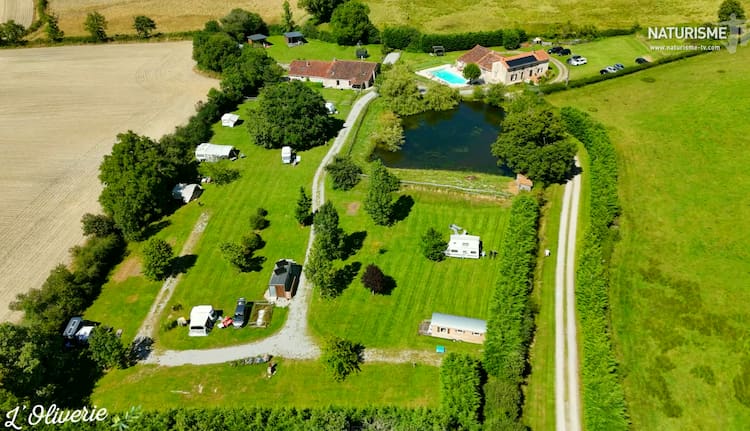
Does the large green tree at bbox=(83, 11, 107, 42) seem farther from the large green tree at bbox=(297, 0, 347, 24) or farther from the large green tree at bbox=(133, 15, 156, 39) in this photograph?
the large green tree at bbox=(297, 0, 347, 24)

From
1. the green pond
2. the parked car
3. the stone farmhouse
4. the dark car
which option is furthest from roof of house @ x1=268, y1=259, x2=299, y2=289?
the parked car

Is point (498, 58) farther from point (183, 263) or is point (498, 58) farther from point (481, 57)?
point (183, 263)

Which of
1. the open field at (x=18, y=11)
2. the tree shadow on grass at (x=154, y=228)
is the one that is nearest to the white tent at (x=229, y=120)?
the tree shadow on grass at (x=154, y=228)

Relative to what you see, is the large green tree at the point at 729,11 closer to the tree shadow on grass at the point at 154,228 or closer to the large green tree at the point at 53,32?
the tree shadow on grass at the point at 154,228

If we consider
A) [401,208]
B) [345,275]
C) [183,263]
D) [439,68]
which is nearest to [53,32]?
[439,68]

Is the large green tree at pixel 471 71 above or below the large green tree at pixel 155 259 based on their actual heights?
above
